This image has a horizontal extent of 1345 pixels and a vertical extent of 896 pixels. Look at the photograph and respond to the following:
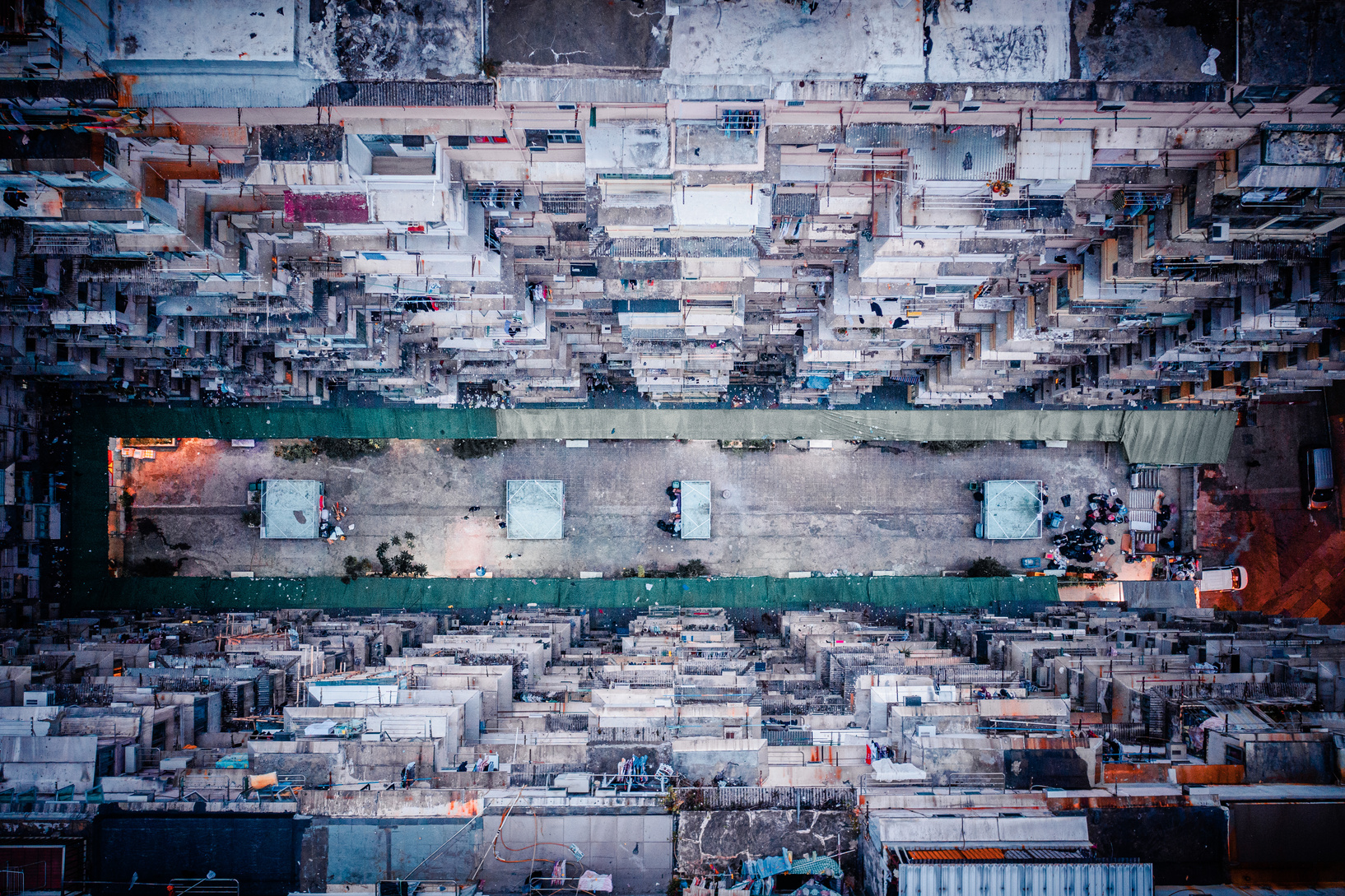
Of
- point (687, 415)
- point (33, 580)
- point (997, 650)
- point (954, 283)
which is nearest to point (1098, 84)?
point (954, 283)

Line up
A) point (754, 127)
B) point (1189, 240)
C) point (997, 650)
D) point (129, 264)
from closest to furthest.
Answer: point (754, 127) < point (1189, 240) < point (129, 264) < point (997, 650)

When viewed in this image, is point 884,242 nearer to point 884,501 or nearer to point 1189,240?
point 1189,240

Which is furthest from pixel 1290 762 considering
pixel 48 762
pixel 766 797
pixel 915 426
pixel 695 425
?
pixel 48 762

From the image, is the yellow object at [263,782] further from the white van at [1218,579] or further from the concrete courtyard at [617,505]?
the white van at [1218,579]

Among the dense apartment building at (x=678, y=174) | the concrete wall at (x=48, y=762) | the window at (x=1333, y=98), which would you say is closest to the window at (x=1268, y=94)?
the dense apartment building at (x=678, y=174)

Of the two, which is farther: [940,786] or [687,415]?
[687,415]

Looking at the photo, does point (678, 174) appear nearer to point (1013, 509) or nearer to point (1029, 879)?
point (1029, 879)
